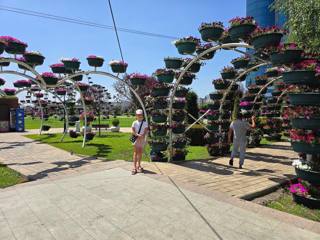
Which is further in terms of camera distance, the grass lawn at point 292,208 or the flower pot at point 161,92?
the flower pot at point 161,92

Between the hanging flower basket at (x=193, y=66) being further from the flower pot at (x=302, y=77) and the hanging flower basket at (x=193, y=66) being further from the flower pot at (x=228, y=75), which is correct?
the flower pot at (x=302, y=77)

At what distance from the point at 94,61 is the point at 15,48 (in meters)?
3.05

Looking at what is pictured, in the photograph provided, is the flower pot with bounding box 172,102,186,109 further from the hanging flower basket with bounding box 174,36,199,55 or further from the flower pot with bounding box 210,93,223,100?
the flower pot with bounding box 210,93,223,100

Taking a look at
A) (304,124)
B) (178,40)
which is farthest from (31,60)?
(304,124)

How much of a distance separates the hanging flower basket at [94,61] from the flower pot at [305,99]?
848 centimetres

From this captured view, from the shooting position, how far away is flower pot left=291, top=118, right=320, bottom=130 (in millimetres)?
5082

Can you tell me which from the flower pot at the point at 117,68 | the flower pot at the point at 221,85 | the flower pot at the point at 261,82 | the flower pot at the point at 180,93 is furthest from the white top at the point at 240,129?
the flower pot at the point at 261,82

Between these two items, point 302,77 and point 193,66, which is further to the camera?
point 193,66

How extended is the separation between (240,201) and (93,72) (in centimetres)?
843

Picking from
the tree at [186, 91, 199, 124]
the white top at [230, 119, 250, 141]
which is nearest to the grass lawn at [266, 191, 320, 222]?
the white top at [230, 119, 250, 141]

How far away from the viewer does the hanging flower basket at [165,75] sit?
9773mm

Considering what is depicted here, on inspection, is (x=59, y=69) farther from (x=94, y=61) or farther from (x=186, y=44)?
(x=186, y=44)

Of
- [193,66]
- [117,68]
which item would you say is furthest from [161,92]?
[117,68]

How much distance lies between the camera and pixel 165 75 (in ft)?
32.1
